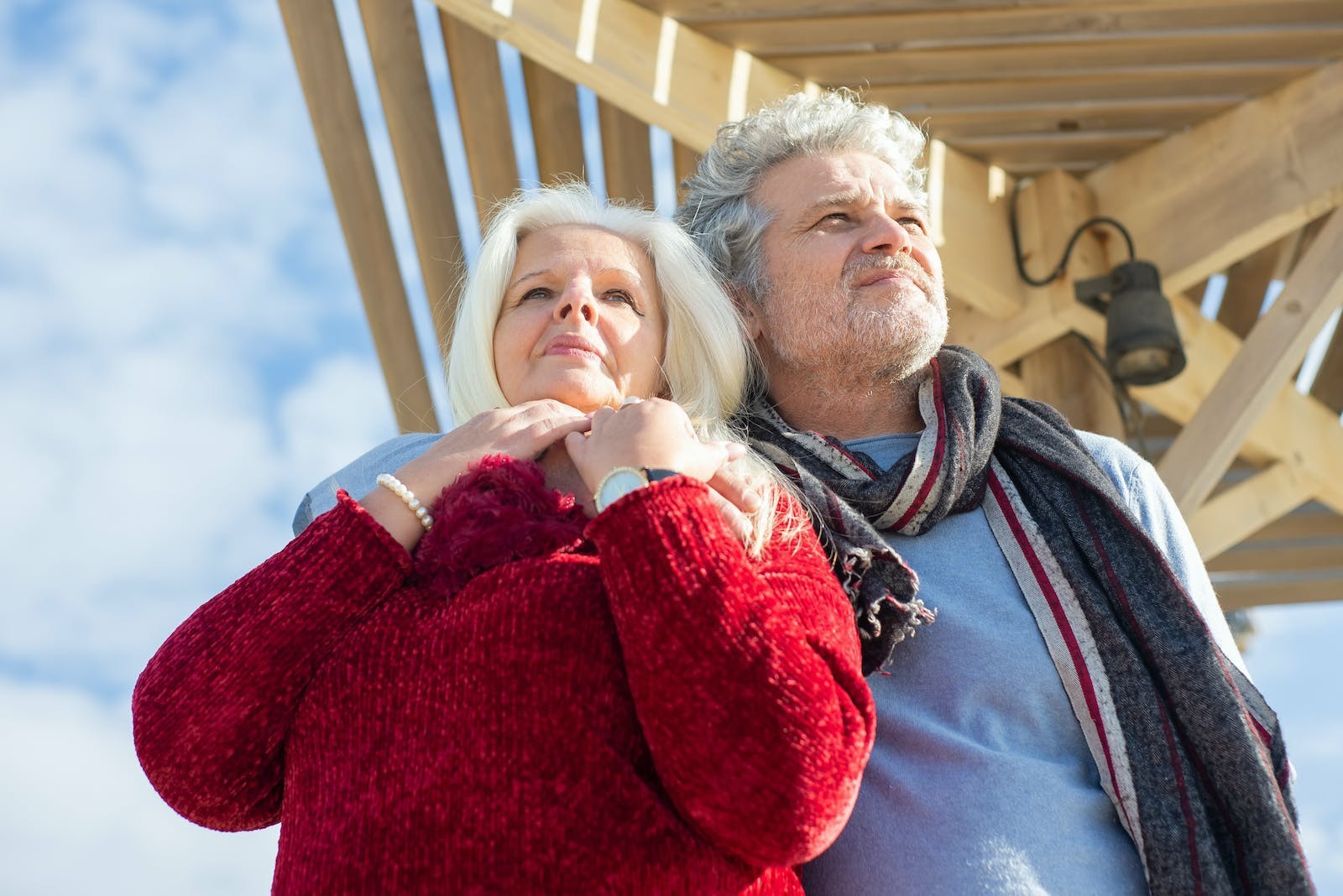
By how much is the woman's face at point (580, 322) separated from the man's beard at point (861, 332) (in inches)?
14.2

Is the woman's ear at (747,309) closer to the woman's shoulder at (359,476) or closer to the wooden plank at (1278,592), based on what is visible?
the woman's shoulder at (359,476)

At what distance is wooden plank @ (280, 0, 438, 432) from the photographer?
2.98 meters

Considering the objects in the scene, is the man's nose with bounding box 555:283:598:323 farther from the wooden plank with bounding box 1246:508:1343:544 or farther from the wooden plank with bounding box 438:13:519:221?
the wooden plank with bounding box 1246:508:1343:544

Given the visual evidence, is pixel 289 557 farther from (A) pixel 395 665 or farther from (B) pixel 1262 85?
(B) pixel 1262 85

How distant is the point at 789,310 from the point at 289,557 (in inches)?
41.6

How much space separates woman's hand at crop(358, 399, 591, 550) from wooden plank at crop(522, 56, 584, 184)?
1.79 meters

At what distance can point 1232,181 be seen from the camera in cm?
312

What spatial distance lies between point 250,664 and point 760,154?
55.0 inches

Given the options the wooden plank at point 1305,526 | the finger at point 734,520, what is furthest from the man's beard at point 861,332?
the wooden plank at point 1305,526

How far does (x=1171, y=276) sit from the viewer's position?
3.24 metres

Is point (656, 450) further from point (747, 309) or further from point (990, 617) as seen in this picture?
point (747, 309)

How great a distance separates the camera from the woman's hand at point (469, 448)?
136 cm

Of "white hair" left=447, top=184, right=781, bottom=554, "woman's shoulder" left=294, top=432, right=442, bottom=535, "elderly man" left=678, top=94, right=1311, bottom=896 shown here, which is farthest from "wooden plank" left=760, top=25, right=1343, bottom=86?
"woman's shoulder" left=294, top=432, right=442, bottom=535

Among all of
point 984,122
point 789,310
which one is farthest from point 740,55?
point 789,310
